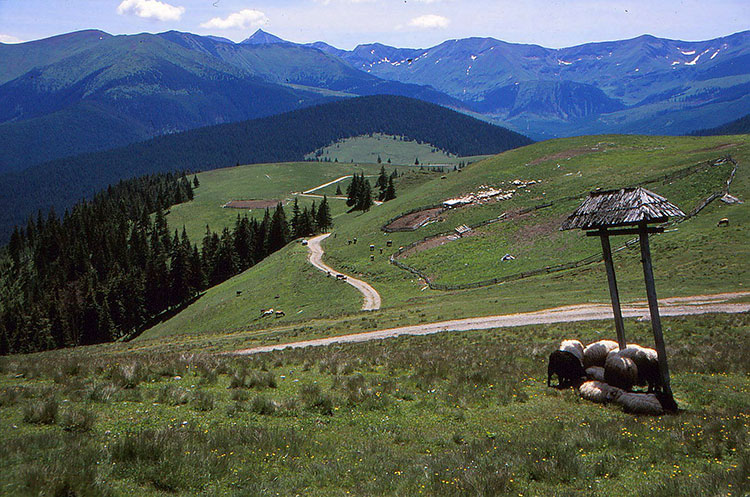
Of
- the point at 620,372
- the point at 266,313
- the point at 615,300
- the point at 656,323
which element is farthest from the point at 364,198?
the point at 656,323

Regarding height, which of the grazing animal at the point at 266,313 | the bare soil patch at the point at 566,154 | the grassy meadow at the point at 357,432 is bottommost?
the grazing animal at the point at 266,313

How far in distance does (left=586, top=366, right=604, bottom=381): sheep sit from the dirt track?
55.3ft

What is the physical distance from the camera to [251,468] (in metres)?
9.91

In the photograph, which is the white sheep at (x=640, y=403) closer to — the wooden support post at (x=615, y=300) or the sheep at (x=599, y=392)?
the sheep at (x=599, y=392)

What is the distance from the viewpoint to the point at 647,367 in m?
16.3

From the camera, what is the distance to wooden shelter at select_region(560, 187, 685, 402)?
15.9m

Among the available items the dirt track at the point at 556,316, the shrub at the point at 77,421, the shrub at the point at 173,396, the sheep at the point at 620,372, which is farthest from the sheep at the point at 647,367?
the dirt track at the point at 556,316

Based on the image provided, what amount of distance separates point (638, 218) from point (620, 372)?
5105mm

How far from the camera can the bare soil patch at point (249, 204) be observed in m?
186

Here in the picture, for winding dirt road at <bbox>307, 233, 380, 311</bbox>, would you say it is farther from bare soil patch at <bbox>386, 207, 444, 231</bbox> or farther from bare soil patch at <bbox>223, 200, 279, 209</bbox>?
bare soil patch at <bbox>223, 200, 279, 209</bbox>

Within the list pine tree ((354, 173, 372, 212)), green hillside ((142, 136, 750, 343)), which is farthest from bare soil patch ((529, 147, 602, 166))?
pine tree ((354, 173, 372, 212))

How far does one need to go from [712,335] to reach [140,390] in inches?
1064

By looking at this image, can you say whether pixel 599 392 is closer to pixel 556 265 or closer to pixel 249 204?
pixel 556 265

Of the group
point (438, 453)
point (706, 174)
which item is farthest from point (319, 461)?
point (706, 174)
